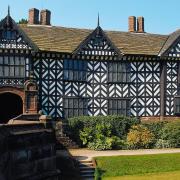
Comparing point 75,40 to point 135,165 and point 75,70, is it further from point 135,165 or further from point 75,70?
point 135,165

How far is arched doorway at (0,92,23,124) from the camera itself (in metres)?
31.8

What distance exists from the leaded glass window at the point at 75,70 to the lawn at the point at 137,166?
9119mm

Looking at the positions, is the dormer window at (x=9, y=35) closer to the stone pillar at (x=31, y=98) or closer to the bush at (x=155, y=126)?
the stone pillar at (x=31, y=98)

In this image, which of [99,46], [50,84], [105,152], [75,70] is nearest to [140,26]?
[99,46]

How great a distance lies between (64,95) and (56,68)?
2049 mm

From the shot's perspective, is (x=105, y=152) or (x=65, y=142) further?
(x=65, y=142)

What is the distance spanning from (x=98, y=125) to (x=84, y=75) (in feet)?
13.4

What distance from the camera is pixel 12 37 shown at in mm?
30312

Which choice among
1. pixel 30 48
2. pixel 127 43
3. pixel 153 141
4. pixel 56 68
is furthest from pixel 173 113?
pixel 30 48

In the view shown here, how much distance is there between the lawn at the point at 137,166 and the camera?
77.9ft

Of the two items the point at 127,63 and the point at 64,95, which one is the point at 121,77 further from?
the point at 64,95

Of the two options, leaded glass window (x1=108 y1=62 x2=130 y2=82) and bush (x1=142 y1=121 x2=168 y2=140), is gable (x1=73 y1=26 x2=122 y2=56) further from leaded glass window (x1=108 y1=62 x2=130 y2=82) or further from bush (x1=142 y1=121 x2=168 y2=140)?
bush (x1=142 y1=121 x2=168 y2=140)

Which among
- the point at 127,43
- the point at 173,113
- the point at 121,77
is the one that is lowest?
A: the point at 173,113

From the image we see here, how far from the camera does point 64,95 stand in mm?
32031
